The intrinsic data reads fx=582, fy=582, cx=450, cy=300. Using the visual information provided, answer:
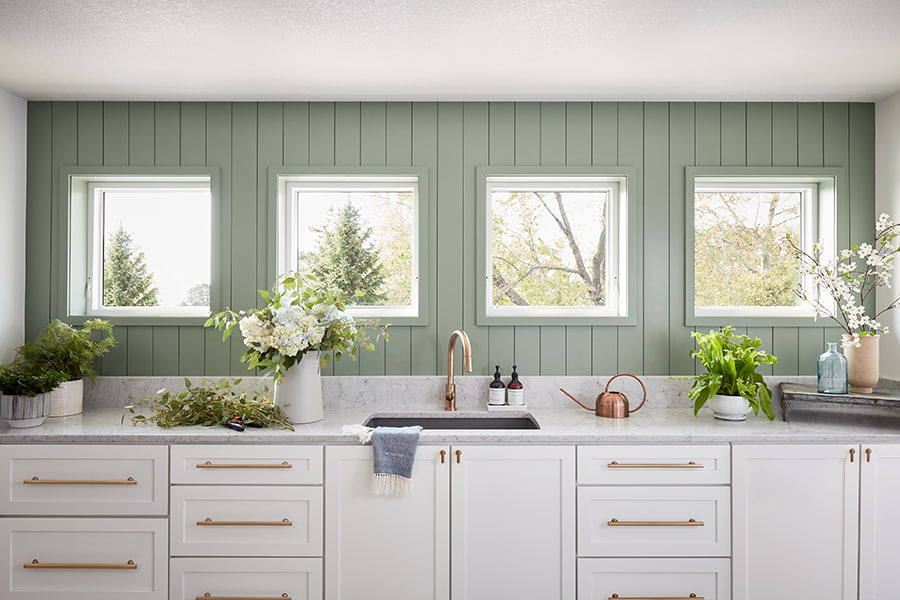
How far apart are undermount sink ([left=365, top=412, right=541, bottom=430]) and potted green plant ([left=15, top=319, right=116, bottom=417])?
1280mm

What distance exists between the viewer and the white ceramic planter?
2.24m

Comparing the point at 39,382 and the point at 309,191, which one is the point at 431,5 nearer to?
the point at 309,191

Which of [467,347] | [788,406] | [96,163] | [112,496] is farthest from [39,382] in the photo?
[788,406]

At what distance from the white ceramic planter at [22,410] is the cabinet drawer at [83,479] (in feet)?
0.38

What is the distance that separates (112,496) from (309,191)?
1.55m

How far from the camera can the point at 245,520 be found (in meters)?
2.17

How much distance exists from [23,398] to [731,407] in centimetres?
281

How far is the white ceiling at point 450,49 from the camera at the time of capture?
1.90 meters

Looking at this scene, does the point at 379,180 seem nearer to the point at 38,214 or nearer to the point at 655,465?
the point at 38,214

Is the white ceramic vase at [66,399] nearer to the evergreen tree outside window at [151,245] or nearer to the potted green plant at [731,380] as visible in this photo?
the evergreen tree outside window at [151,245]

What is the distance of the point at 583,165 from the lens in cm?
274

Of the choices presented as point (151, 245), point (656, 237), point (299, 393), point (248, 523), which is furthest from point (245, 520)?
point (656, 237)

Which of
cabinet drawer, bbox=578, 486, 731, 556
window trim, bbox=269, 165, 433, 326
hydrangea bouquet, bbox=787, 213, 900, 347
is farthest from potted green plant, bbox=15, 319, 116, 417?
hydrangea bouquet, bbox=787, 213, 900, 347

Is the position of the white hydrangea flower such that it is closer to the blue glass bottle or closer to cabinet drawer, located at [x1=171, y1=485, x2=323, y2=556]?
cabinet drawer, located at [x1=171, y1=485, x2=323, y2=556]
